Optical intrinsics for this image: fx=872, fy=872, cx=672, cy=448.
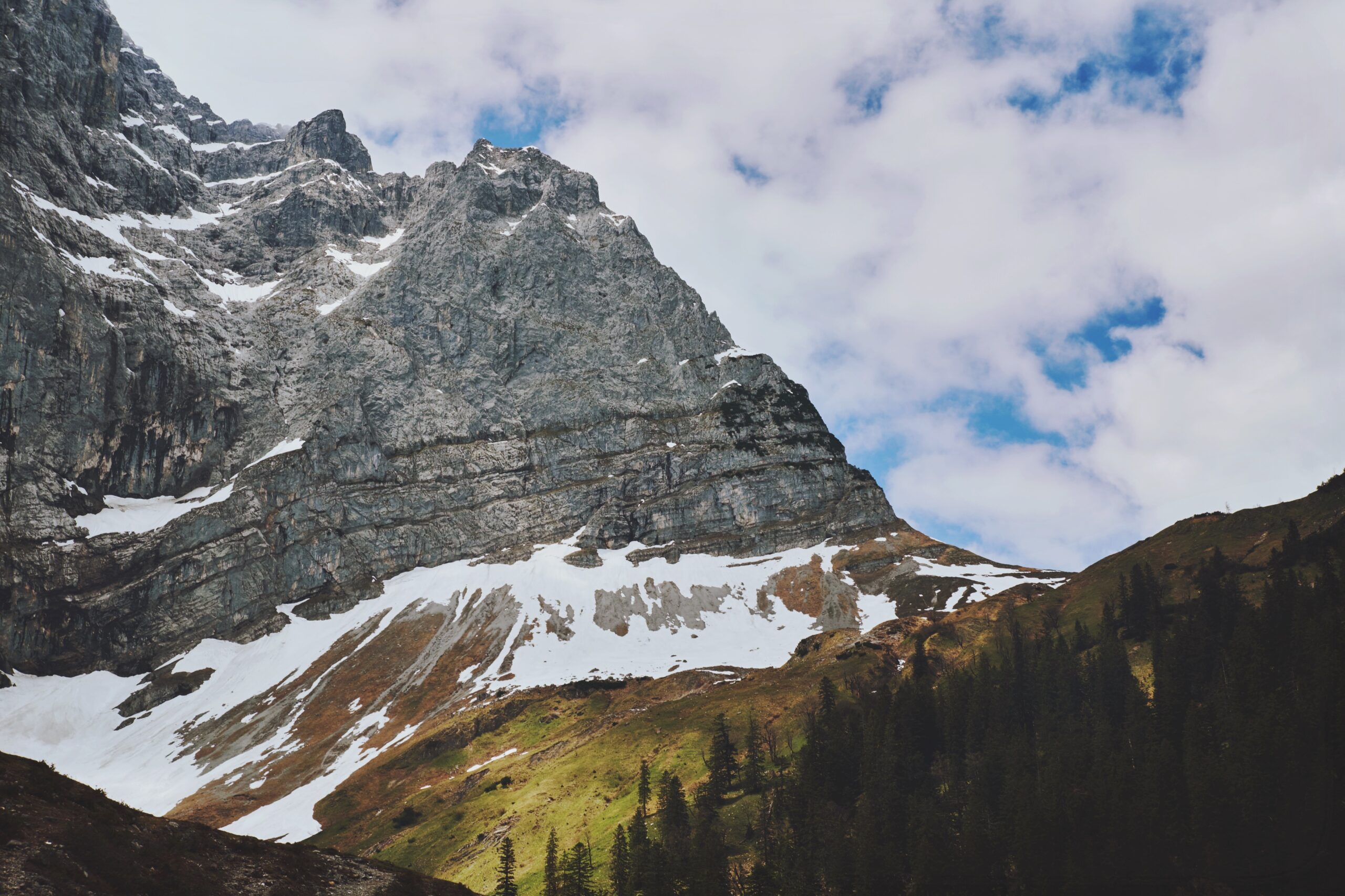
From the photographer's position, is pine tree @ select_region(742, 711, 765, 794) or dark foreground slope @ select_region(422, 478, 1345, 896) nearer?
dark foreground slope @ select_region(422, 478, 1345, 896)

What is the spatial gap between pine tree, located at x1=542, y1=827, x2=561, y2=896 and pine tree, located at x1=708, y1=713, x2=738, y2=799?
17668 millimetres

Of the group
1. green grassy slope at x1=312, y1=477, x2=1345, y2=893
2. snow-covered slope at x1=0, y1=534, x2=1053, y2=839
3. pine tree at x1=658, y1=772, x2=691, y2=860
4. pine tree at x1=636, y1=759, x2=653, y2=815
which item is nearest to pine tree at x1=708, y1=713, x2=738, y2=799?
green grassy slope at x1=312, y1=477, x2=1345, y2=893

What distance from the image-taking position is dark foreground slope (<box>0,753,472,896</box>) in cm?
3403

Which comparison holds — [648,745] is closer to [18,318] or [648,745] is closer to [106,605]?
[106,605]

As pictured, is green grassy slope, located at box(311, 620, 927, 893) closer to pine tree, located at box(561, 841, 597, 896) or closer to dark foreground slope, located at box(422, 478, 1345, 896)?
dark foreground slope, located at box(422, 478, 1345, 896)

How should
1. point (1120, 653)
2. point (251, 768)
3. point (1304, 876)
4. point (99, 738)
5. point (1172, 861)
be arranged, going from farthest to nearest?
point (99, 738)
point (251, 768)
point (1120, 653)
point (1172, 861)
point (1304, 876)

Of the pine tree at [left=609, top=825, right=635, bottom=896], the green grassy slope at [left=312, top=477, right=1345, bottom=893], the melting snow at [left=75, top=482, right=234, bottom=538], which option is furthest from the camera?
the melting snow at [left=75, top=482, right=234, bottom=538]

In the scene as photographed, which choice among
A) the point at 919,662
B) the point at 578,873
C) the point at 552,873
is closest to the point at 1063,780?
the point at 919,662

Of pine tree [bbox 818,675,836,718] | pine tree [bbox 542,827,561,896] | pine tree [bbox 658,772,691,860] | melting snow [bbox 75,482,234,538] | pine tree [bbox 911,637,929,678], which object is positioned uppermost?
melting snow [bbox 75,482,234,538]

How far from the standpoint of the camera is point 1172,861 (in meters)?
71.2

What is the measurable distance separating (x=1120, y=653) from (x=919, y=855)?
41011 millimetres

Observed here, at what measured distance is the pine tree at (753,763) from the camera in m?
94.5

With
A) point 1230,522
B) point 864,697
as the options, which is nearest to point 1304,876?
point 864,697

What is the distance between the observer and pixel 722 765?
97.9m
